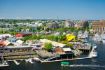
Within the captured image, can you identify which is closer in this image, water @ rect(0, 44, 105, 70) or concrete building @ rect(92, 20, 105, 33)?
water @ rect(0, 44, 105, 70)

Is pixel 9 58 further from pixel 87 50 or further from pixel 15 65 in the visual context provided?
pixel 87 50

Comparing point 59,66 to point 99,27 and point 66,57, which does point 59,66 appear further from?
point 99,27

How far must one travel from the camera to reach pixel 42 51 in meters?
25.9

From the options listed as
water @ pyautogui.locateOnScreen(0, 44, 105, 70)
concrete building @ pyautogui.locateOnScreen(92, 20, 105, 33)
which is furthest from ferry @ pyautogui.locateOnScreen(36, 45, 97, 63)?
concrete building @ pyautogui.locateOnScreen(92, 20, 105, 33)

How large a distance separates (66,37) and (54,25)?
3026 centimetres

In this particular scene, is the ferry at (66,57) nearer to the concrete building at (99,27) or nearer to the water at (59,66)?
the water at (59,66)

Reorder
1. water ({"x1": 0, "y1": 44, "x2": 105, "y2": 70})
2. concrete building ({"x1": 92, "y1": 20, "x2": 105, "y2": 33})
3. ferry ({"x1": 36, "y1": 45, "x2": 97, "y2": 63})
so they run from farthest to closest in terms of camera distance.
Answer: concrete building ({"x1": 92, "y1": 20, "x2": 105, "y2": 33}) → ferry ({"x1": 36, "y1": 45, "x2": 97, "y2": 63}) → water ({"x1": 0, "y1": 44, "x2": 105, "y2": 70})

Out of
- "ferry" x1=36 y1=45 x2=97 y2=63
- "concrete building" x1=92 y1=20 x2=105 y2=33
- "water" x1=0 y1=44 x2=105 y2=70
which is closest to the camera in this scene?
"water" x1=0 y1=44 x2=105 y2=70

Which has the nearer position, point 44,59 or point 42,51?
point 44,59

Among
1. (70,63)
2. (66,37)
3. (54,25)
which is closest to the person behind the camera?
(70,63)

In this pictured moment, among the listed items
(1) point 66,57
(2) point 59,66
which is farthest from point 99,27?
(2) point 59,66

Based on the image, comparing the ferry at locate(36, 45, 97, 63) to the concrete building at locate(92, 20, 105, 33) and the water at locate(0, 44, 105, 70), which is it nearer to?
the water at locate(0, 44, 105, 70)

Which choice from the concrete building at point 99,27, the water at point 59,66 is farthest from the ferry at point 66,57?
the concrete building at point 99,27

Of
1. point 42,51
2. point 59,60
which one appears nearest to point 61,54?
point 59,60
